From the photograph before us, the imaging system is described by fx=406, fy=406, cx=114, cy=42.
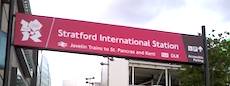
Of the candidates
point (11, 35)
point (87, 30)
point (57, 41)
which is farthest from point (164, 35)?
point (11, 35)

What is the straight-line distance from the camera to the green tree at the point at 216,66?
71.8 feet

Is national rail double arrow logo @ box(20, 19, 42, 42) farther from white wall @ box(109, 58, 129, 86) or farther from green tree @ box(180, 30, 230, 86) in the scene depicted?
white wall @ box(109, 58, 129, 86)

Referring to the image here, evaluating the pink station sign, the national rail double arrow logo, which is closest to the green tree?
the pink station sign

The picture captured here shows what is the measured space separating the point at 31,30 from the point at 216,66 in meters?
12.6

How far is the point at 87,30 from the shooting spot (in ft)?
43.3

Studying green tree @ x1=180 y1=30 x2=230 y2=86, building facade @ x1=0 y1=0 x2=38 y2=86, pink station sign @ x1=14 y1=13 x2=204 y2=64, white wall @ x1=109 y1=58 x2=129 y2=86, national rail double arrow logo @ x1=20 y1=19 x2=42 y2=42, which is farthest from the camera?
white wall @ x1=109 y1=58 x2=129 y2=86

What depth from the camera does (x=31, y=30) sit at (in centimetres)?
1259

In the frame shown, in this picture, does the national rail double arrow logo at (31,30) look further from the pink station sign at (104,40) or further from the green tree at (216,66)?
the green tree at (216,66)

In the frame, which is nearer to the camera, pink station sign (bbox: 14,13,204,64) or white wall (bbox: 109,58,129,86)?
pink station sign (bbox: 14,13,204,64)

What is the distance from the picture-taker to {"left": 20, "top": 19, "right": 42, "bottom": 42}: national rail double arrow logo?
12484 millimetres

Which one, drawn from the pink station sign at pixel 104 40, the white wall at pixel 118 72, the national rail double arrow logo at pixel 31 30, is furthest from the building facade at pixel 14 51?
the white wall at pixel 118 72

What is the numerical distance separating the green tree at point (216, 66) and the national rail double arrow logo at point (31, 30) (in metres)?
11.7

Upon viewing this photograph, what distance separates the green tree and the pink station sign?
7760 mm

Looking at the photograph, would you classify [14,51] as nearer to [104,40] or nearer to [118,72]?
[104,40]
